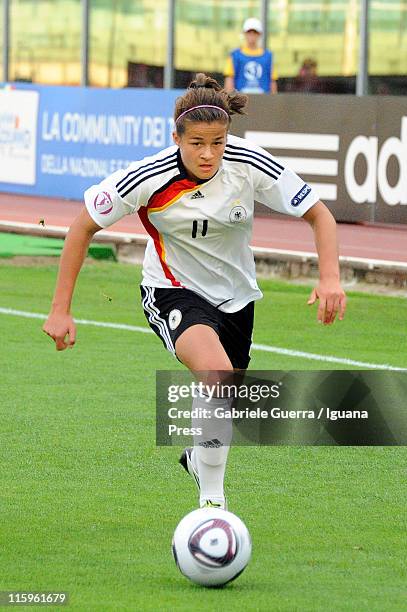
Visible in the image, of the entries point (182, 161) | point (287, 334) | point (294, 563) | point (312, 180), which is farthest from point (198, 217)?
point (312, 180)

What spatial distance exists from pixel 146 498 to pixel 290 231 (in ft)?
37.3

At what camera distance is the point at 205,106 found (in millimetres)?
6148

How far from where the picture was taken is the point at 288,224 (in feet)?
61.8

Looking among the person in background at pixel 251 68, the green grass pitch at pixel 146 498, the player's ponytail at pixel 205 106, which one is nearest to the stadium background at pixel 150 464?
the green grass pitch at pixel 146 498

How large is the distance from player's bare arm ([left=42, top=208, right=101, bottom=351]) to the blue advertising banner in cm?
1353

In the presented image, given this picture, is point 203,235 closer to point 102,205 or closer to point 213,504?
point 102,205

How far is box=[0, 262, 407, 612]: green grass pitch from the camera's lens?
559 cm

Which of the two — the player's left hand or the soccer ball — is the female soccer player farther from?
the soccer ball

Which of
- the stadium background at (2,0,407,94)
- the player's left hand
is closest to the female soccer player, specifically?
the player's left hand

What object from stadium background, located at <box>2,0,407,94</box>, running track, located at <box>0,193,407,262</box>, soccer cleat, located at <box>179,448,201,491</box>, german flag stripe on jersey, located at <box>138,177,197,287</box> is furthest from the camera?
stadium background, located at <box>2,0,407,94</box>

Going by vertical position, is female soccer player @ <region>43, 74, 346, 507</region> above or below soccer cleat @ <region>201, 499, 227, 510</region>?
above

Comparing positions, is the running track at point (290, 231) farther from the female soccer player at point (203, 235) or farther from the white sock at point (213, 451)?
the white sock at point (213, 451)

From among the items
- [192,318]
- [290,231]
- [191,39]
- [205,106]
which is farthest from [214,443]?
[191,39]

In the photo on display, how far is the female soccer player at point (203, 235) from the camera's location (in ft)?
20.1
